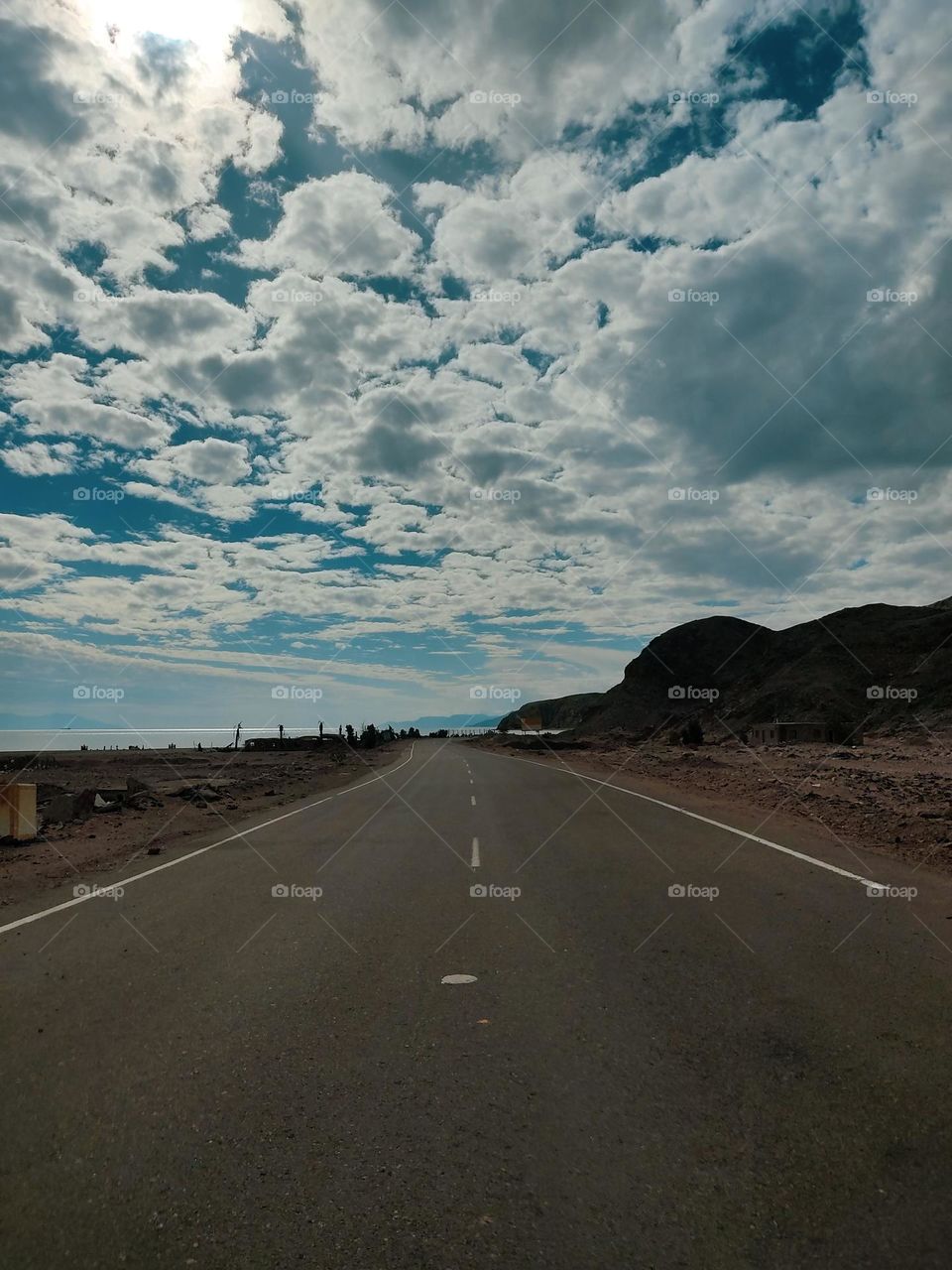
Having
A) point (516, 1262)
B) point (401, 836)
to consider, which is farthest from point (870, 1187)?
point (401, 836)

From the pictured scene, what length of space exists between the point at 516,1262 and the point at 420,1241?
0.38 metres

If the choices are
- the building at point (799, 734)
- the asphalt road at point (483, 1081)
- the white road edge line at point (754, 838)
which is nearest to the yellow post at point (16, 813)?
the asphalt road at point (483, 1081)

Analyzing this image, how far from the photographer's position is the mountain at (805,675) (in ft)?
196

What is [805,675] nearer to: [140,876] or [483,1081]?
[140,876]

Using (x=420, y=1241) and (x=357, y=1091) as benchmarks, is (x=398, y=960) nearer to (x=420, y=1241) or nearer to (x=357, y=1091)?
(x=357, y=1091)

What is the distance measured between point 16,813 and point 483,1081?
13.6 m

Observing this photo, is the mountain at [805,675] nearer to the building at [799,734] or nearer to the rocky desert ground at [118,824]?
the building at [799,734]

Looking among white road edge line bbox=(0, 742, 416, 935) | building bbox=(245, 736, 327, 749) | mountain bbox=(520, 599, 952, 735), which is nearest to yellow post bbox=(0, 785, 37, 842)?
white road edge line bbox=(0, 742, 416, 935)

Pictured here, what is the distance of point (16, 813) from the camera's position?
49.6 feet

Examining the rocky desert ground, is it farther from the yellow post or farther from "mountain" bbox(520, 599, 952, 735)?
"mountain" bbox(520, 599, 952, 735)

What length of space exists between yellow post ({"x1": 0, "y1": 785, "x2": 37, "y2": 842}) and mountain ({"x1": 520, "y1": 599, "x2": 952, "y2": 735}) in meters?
28.3

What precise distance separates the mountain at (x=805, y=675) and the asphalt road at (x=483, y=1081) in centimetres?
3091

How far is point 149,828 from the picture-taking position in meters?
17.9

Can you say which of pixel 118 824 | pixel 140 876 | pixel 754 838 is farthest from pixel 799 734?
pixel 140 876
